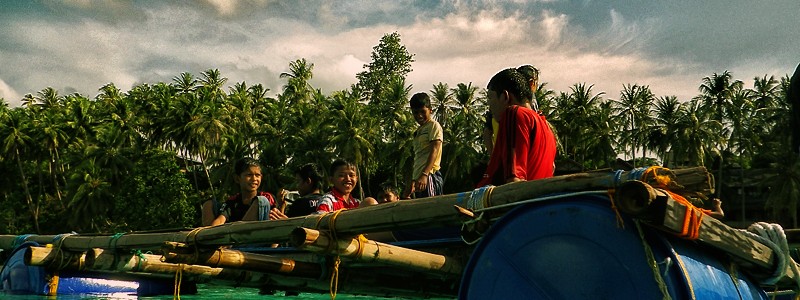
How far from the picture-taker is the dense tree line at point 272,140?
43.9 m

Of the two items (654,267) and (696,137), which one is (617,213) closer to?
(654,267)

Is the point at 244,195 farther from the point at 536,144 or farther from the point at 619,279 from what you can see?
the point at 619,279

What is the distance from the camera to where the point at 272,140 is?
45625 millimetres

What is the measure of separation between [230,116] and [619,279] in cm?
4535

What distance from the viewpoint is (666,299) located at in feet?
10.2

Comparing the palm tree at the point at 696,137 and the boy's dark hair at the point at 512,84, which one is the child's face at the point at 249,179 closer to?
the boy's dark hair at the point at 512,84

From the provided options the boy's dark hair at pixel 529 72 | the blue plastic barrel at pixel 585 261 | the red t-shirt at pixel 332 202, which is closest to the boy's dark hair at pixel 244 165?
the red t-shirt at pixel 332 202

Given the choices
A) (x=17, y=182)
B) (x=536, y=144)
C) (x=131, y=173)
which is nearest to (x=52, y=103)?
(x=17, y=182)

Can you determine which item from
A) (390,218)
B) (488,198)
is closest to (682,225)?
(488,198)

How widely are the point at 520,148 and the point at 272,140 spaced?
4182 centimetres

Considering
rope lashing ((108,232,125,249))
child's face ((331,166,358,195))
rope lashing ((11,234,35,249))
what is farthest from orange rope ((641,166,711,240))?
rope lashing ((11,234,35,249))

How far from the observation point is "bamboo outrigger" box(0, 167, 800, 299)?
3.19 meters

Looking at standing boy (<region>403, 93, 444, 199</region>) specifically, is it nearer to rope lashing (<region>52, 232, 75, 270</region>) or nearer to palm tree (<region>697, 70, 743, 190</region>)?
rope lashing (<region>52, 232, 75, 270</region>)

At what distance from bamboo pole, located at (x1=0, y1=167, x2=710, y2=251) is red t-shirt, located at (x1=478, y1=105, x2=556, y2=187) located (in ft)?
1.62
